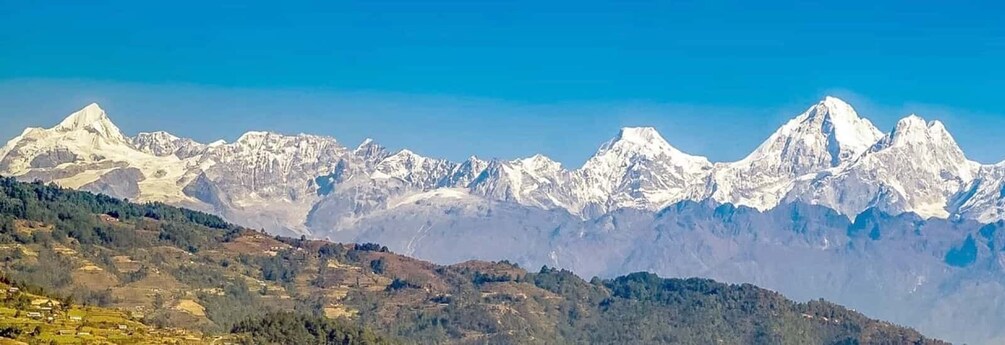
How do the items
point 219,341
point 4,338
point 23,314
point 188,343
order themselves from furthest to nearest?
point 219,341
point 188,343
point 23,314
point 4,338

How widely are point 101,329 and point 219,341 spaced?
27278mm

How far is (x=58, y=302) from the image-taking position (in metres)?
186

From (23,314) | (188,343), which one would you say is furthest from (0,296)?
(188,343)

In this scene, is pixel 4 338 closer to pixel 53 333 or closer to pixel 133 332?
pixel 53 333

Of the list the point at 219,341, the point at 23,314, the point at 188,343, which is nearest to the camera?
the point at 23,314

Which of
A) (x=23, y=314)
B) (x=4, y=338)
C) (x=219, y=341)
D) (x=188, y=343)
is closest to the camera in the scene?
(x=4, y=338)

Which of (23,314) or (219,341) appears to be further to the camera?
(219,341)

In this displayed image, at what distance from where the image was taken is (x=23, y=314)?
6688 inches

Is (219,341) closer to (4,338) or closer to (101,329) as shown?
(101,329)

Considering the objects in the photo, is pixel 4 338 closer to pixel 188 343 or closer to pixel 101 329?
pixel 101 329

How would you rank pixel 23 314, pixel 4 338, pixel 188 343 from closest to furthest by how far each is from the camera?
pixel 4 338 < pixel 23 314 < pixel 188 343

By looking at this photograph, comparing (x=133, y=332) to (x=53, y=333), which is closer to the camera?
(x=53, y=333)

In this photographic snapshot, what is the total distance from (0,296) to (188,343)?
22432 millimetres

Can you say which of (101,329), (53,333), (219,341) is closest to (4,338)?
(53,333)
